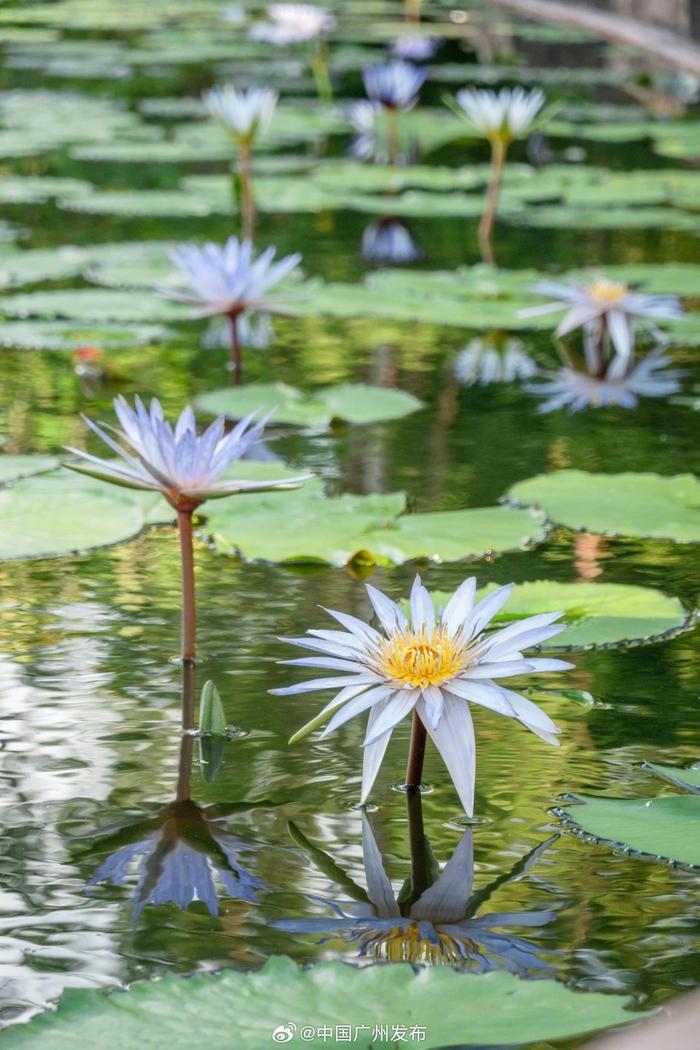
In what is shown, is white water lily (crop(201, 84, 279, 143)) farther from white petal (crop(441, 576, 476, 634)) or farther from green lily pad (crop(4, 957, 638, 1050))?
green lily pad (crop(4, 957, 638, 1050))

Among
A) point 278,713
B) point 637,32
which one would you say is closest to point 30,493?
point 278,713

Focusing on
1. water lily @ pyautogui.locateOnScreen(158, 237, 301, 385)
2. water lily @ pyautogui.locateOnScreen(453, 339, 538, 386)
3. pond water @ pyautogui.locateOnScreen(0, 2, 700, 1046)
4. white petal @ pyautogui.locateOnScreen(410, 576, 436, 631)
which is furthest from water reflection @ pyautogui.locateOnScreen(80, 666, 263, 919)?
water lily @ pyautogui.locateOnScreen(453, 339, 538, 386)

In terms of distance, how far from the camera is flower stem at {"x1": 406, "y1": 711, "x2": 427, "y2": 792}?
59.2 inches

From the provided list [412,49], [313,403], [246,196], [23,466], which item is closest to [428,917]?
[23,466]

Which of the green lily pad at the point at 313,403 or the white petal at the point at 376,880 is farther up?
the green lily pad at the point at 313,403

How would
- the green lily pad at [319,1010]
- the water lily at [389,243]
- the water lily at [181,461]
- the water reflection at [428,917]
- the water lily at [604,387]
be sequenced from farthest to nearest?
1. the water lily at [389,243]
2. the water lily at [604,387]
3. the water lily at [181,461]
4. the water reflection at [428,917]
5. the green lily pad at [319,1010]

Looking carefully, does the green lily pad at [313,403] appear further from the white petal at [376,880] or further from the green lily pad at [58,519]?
the white petal at [376,880]

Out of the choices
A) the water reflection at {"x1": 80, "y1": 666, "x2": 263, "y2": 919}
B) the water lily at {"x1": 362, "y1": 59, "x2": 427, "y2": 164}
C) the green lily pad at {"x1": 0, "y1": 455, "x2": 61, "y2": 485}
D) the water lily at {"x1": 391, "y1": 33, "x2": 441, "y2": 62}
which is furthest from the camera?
the water lily at {"x1": 391, "y1": 33, "x2": 441, "y2": 62}

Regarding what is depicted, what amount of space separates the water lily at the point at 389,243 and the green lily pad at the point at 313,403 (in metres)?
1.34

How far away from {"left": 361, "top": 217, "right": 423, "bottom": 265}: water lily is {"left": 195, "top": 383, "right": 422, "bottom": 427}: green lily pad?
4.41ft

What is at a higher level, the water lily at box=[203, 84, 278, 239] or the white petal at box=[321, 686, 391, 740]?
the water lily at box=[203, 84, 278, 239]

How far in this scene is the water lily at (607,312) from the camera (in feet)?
10.7

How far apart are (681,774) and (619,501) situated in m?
0.88

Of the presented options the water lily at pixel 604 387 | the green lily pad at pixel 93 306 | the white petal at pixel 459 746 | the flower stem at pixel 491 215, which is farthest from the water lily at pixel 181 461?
the flower stem at pixel 491 215
